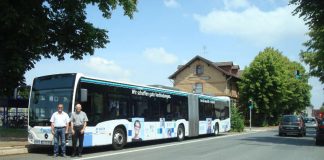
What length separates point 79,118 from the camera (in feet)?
54.5

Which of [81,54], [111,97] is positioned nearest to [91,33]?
[81,54]

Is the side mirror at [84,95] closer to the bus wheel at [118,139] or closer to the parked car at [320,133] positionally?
the bus wheel at [118,139]

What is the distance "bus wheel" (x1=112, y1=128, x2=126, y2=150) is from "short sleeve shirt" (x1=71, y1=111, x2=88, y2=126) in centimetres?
292

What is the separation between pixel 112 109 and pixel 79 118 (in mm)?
2831

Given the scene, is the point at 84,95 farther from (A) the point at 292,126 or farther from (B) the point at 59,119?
(A) the point at 292,126

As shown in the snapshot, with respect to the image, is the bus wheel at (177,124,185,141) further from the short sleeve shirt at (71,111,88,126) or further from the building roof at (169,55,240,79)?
the building roof at (169,55,240,79)

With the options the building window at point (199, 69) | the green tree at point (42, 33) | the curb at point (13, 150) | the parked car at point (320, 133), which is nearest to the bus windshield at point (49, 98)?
the curb at point (13, 150)

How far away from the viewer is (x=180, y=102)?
26.2m

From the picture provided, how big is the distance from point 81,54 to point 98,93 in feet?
26.0

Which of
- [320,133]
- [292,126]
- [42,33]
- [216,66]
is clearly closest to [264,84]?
[216,66]

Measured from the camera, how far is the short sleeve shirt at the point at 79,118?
1659 cm

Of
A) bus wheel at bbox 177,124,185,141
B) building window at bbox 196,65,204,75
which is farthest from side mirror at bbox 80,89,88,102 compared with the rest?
building window at bbox 196,65,204,75

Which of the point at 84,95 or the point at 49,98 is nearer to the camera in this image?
the point at 84,95

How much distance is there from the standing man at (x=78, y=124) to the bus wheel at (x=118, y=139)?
9.04 feet
